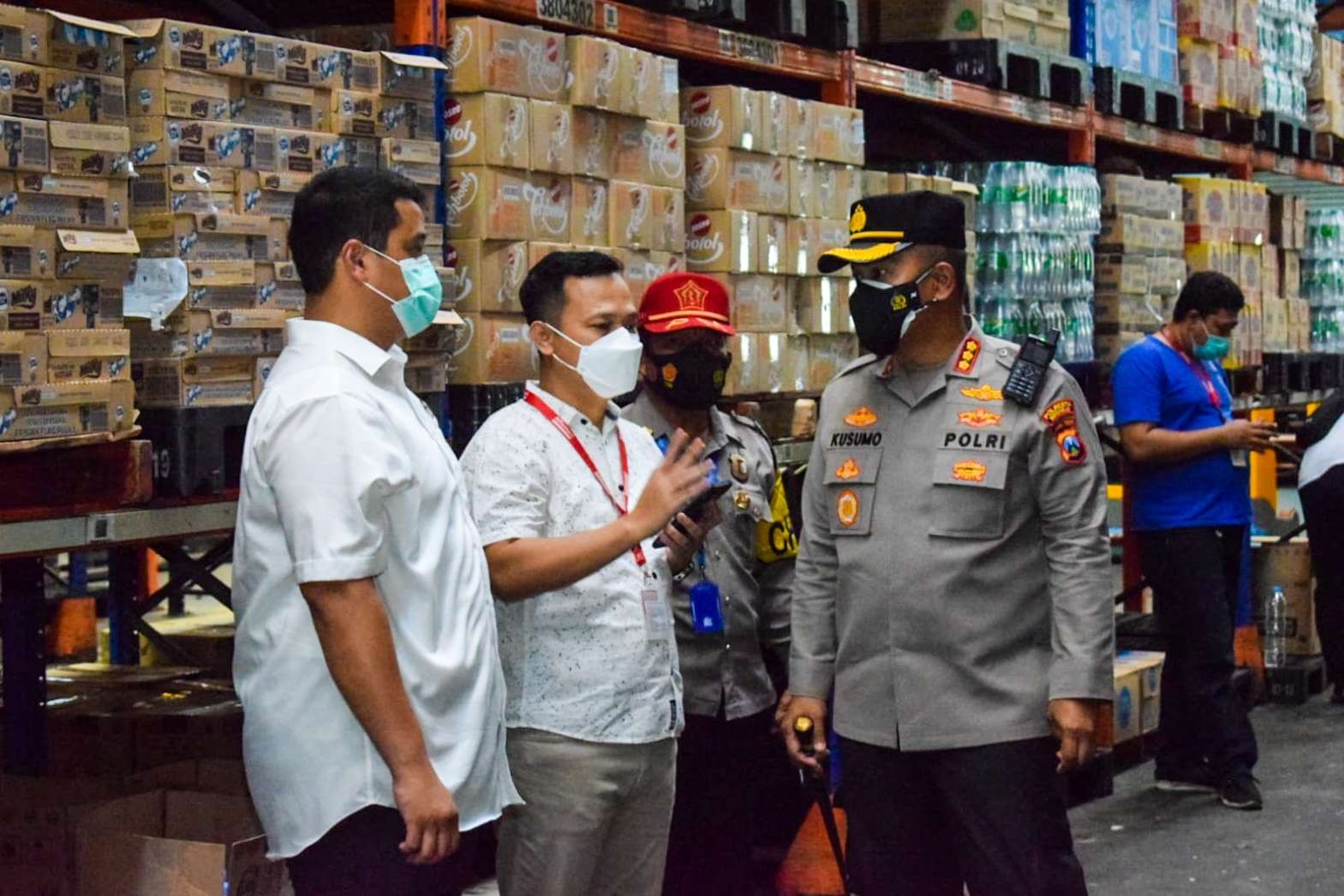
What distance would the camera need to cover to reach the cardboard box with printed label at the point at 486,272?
5.23 metres

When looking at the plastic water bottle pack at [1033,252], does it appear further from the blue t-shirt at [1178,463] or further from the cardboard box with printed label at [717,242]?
the cardboard box with printed label at [717,242]

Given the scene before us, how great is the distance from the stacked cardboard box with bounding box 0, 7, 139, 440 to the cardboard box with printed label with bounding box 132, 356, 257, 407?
0.57ft

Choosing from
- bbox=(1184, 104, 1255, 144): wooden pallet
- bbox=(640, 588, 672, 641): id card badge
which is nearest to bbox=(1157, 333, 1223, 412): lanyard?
bbox=(1184, 104, 1255, 144): wooden pallet

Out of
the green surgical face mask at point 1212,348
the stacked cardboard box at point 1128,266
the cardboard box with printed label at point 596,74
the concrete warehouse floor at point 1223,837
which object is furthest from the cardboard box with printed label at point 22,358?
the stacked cardboard box at point 1128,266

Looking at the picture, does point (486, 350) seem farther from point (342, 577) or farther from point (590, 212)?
point (342, 577)

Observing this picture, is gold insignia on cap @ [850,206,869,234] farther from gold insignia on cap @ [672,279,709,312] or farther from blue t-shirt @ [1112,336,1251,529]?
blue t-shirt @ [1112,336,1251,529]

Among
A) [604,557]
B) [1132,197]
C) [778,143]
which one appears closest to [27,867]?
[604,557]

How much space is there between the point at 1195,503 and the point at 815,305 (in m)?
1.82

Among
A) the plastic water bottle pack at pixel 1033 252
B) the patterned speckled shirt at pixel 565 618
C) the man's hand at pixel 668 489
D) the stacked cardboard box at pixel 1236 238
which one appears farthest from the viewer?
the stacked cardboard box at pixel 1236 238

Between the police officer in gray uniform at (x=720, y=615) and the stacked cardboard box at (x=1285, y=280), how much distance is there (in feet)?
22.6

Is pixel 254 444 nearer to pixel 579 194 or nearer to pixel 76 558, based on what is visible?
pixel 579 194

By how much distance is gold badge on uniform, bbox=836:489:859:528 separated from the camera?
421 cm

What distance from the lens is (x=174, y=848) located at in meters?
4.41

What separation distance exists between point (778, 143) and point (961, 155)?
3.88m
